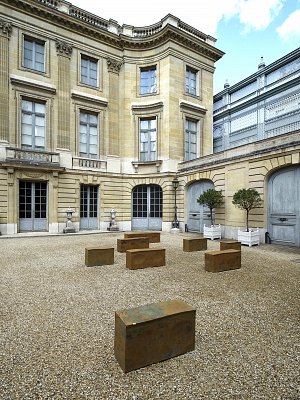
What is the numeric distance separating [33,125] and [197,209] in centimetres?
1159

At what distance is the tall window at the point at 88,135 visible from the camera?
54.4 ft

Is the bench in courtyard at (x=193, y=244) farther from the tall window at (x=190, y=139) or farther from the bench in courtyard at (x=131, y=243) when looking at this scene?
the tall window at (x=190, y=139)

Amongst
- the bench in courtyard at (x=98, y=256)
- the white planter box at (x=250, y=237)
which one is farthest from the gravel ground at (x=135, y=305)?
the white planter box at (x=250, y=237)

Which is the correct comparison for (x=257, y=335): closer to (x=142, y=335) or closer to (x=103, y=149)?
(x=142, y=335)

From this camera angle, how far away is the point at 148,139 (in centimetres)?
1780

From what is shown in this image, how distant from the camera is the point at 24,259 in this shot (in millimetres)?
7492

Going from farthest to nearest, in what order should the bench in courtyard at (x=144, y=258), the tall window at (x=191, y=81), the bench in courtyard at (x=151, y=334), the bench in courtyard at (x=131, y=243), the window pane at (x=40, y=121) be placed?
the tall window at (x=191, y=81), the window pane at (x=40, y=121), the bench in courtyard at (x=131, y=243), the bench in courtyard at (x=144, y=258), the bench in courtyard at (x=151, y=334)

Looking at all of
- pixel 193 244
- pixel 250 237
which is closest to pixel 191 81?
pixel 250 237

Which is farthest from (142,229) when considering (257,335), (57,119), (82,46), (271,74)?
(271,74)

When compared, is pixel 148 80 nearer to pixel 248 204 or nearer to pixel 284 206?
pixel 248 204

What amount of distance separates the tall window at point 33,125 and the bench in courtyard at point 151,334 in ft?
48.6

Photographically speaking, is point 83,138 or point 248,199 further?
point 83,138

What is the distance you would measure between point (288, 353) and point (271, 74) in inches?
912

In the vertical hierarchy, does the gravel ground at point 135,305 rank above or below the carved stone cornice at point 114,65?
below
